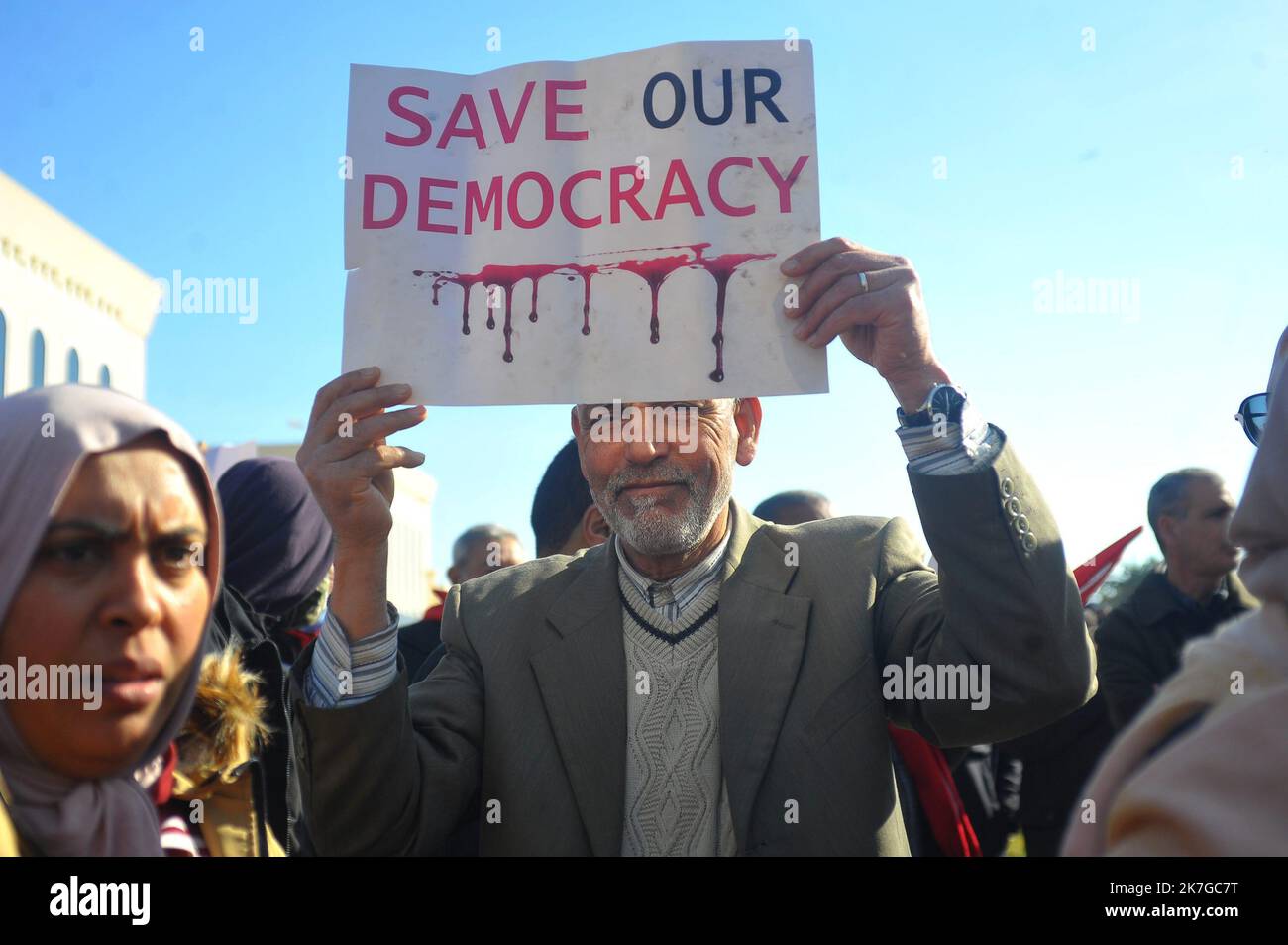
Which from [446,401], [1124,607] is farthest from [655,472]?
[1124,607]

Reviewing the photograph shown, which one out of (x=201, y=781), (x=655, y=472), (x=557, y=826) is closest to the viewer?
(x=201, y=781)

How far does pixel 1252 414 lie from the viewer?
2.67 m

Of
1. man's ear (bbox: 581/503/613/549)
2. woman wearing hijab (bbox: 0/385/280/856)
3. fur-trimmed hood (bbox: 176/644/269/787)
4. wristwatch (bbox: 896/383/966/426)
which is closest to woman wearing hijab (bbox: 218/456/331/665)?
man's ear (bbox: 581/503/613/549)

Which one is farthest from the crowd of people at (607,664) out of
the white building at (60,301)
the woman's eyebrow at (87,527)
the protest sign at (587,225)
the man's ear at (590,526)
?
the white building at (60,301)

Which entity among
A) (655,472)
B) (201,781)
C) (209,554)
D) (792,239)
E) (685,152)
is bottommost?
(201,781)

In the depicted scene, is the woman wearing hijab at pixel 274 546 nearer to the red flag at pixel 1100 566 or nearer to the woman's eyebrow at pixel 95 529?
the woman's eyebrow at pixel 95 529

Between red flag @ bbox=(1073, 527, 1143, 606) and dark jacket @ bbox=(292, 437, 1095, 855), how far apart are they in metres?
1.83

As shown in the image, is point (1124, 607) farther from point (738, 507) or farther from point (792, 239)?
point (792, 239)

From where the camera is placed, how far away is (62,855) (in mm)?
1599

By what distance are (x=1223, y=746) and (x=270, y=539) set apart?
304 centimetres

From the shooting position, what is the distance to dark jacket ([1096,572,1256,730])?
494 cm

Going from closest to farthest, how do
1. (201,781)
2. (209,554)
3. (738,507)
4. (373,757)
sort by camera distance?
(209,554) < (201,781) < (373,757) < (738,507)

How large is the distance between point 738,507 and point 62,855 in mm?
1680

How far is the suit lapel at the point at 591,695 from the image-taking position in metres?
2.40
